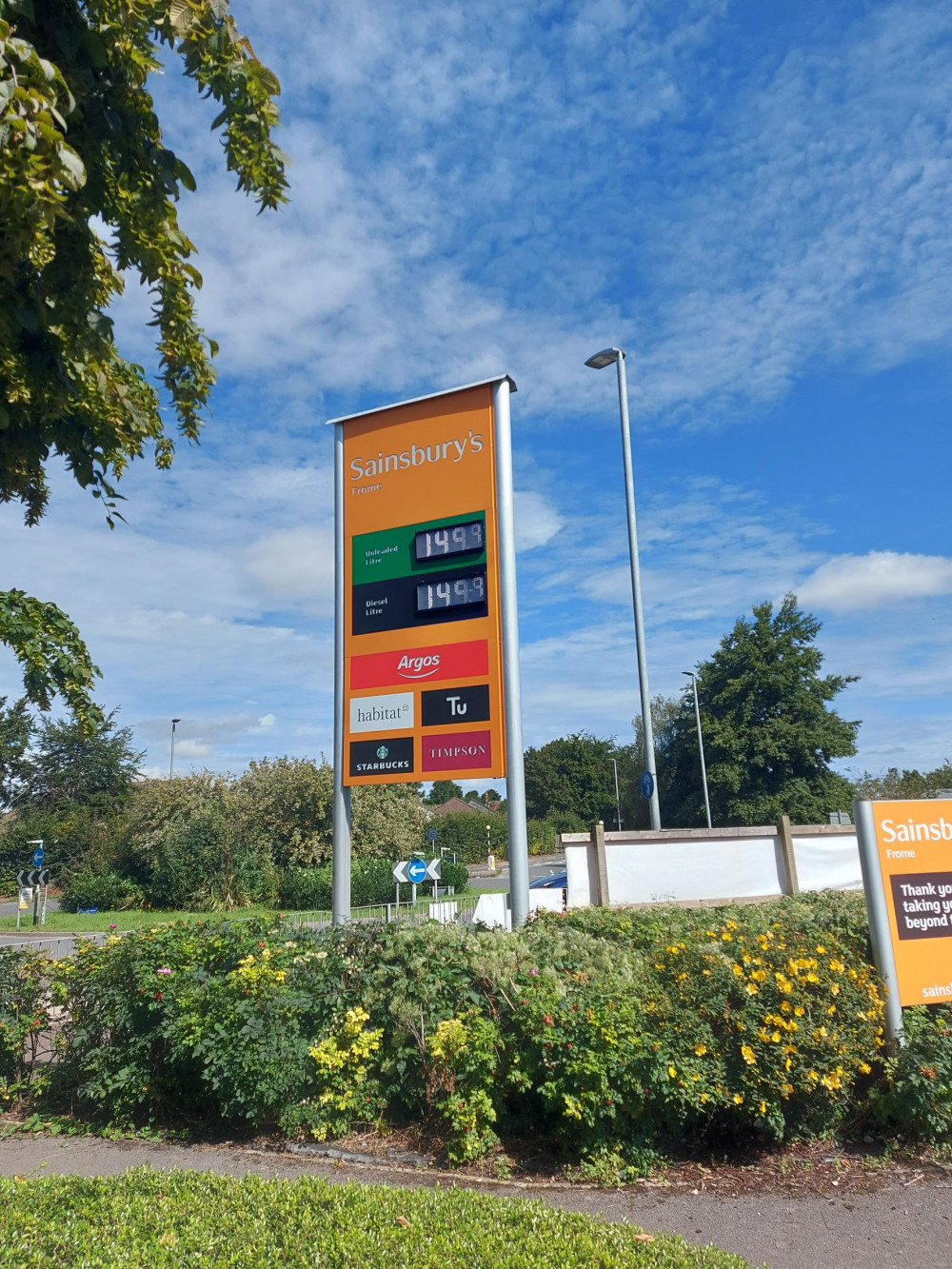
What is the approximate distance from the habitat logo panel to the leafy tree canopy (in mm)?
5740

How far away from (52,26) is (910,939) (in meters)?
6.36

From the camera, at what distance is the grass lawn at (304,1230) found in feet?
10.8

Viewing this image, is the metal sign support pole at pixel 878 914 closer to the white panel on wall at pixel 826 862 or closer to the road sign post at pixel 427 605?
the road sign post at pixel 427 605

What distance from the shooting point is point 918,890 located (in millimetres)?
5633

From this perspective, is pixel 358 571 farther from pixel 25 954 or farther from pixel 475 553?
pixel 25 954

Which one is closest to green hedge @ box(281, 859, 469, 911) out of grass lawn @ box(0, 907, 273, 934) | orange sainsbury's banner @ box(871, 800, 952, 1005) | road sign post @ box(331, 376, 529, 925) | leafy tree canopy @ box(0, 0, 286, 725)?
grass lawn @ box(0, 907, 273, 934)

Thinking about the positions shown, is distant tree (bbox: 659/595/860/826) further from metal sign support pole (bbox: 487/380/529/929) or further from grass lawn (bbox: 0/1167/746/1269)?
grass lawn (bbox: 0/1167/746/1269)

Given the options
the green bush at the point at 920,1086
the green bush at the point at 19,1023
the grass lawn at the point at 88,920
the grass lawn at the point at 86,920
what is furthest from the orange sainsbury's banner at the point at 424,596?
the grass lawn at the point at 86,920

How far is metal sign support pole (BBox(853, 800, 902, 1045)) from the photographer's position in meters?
5.20

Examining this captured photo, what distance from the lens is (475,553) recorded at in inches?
376

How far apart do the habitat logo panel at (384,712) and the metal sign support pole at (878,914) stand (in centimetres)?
499

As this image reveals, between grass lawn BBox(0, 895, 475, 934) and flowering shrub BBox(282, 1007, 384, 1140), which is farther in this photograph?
grass lawn BBox(0, 895, 475, 934)

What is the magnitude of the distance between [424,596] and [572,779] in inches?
3273

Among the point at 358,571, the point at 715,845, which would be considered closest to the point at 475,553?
the point at 358,571
